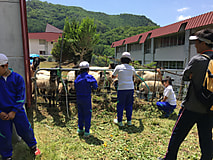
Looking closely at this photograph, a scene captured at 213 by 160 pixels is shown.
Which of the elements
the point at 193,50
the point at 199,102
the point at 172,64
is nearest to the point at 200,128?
Result: the point at 199,102

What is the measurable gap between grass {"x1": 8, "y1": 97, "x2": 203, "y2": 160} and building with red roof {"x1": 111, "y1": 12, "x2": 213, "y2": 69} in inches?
316

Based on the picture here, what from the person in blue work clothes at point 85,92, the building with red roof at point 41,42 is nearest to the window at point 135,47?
the person in blue work clothes at point 85,92

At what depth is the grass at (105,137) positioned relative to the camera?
3270mm

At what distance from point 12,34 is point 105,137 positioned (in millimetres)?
3912

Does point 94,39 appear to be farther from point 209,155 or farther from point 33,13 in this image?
point 33,13

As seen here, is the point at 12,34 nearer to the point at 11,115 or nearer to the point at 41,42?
the point at 11,115

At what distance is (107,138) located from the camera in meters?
3.97

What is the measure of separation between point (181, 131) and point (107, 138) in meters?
1.95

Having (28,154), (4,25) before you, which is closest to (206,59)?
(28,154)

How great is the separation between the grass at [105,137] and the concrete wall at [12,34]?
172 centimetres

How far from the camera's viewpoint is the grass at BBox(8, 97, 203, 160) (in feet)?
10.7

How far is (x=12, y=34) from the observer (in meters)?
4.62

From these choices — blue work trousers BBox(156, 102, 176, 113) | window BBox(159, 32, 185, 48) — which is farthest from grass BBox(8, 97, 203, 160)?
window BBox(159, 32, 185, 48)

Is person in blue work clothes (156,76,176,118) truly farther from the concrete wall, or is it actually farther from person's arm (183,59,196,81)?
the concrete wall
